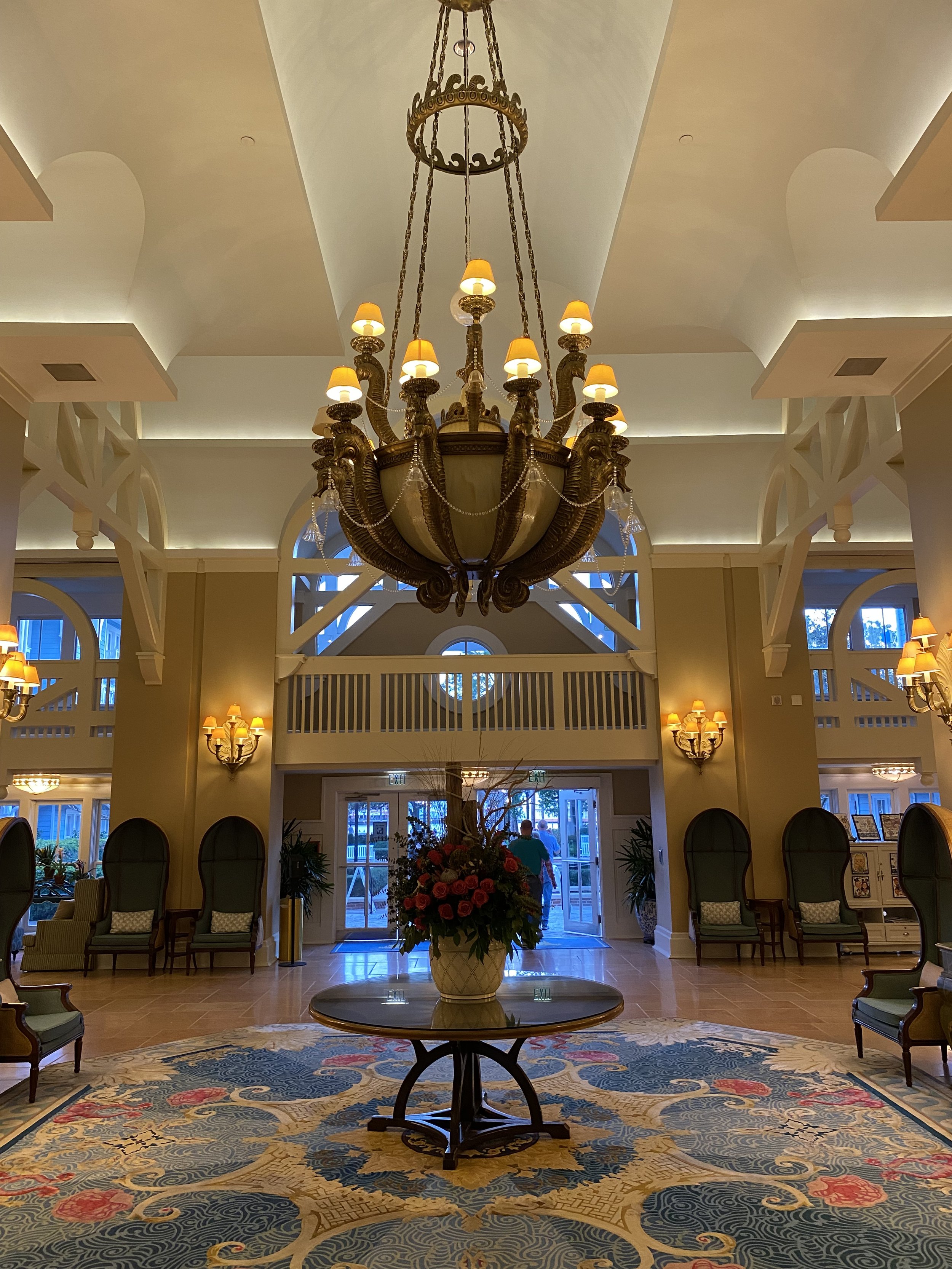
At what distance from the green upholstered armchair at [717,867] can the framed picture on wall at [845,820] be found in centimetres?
210

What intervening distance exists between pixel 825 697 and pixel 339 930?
7.25 m

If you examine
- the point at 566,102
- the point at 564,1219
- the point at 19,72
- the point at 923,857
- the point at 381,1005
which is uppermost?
the point at 566,102

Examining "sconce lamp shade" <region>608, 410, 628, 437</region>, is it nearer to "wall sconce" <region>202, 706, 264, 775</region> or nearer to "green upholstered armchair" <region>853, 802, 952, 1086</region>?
"green upholstered armchair" <region>853, 802, 952, 1086</region>

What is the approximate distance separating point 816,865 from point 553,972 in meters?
3.14

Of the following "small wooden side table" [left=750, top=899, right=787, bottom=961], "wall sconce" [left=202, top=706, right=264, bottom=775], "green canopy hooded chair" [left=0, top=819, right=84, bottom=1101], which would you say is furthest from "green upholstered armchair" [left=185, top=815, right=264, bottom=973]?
"small wooden side table" [left=750, top=899, right=787, bottom=961]

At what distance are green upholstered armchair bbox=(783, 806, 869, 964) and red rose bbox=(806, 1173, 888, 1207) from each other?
6312mm

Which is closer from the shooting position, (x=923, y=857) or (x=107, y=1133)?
(x=107, y=1133)

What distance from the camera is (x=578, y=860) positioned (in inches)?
549

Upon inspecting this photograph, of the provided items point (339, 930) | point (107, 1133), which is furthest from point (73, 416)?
point (339, 930)

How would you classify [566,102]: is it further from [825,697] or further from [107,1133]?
[825,697]

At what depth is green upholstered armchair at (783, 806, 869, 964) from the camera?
32.9 feet

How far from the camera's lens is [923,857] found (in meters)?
6.05

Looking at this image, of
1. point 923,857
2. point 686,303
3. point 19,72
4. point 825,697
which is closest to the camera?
point 19,72

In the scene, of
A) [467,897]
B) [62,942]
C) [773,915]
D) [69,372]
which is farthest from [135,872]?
[467,897]
